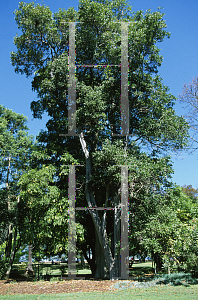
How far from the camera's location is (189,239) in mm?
9070

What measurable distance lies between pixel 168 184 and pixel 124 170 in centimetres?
243

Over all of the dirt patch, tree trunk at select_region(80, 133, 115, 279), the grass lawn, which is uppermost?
tree trunk at select_region(80, 133, 115, 279)

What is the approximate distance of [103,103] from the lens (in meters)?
11.7

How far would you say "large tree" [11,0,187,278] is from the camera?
1143 cm

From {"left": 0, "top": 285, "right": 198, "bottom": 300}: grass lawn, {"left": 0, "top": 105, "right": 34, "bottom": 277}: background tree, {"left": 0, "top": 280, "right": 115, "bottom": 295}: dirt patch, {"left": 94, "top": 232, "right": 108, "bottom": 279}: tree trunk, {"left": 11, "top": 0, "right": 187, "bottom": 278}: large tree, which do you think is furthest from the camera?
{"left": 0, "top": 105, "right": 34, "bottom": 277}: background tree

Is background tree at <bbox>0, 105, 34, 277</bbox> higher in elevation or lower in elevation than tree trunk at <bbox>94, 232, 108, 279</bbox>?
higher

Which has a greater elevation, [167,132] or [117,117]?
[117,117]

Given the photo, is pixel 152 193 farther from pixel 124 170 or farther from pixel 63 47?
pixel 63 47

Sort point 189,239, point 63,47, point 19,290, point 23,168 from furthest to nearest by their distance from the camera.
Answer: point 23,168, point 63,47, point 19,290, point 189,239

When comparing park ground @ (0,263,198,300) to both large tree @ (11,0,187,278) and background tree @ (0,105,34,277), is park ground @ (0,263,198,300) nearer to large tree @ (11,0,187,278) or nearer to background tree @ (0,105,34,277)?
large tree @ (11,0,187,278)

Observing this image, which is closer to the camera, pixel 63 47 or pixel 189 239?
pixel 189 239

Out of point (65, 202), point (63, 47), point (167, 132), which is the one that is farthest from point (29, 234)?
point (63, 47)

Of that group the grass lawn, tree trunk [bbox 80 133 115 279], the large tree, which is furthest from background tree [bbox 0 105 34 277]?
the grass lawn

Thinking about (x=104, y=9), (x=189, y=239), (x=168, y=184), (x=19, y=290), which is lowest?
(x=19, y=290)
